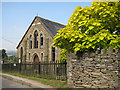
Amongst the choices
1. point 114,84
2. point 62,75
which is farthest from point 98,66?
point 62,75

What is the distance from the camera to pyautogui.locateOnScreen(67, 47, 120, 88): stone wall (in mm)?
7172

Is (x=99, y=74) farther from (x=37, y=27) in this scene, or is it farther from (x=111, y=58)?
(x=37, y=27)

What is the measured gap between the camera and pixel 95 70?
7688 mm

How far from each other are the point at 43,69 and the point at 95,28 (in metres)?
7.79

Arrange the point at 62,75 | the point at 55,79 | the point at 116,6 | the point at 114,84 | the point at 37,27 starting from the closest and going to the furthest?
the point at 114,84 → the point at 116,6 → the point at 62,75 → the point at 55,79 → the point at 37,27

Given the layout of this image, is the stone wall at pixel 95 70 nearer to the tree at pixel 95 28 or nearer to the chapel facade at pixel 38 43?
the tree at pixel 95 28

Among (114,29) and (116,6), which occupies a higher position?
(116,6)

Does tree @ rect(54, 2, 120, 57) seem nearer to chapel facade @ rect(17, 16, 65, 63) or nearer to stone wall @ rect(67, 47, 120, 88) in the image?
stone wall @ rect(67, 47, 120, 88)

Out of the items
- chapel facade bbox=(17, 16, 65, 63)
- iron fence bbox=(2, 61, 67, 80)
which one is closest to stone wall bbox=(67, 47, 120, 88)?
iron fence bbox=(2, 61, 67, 80)

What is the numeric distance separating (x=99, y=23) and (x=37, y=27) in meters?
14.4

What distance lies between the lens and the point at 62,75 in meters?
10.3

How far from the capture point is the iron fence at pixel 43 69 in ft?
34.1

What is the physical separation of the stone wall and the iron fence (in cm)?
162

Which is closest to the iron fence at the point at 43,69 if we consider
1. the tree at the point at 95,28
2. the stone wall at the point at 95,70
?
the stone wall at the point at 95,70
